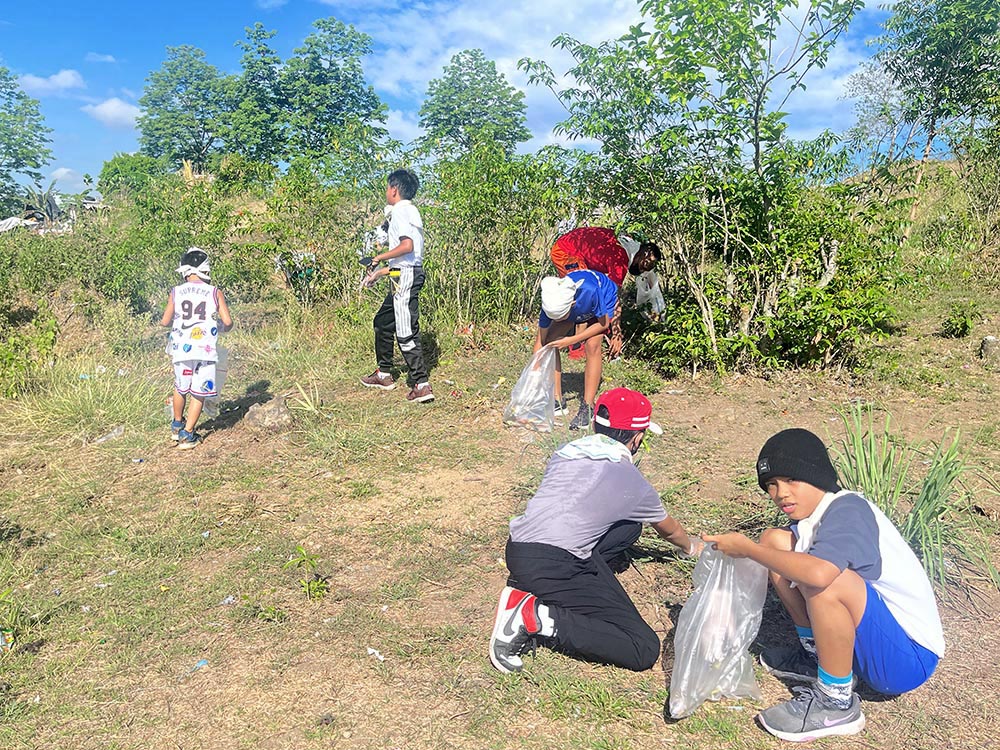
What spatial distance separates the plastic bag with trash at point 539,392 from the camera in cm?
472

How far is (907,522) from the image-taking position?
291 cm

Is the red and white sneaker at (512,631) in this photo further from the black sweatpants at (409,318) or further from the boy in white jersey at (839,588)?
the black sweatpants at (409,318)

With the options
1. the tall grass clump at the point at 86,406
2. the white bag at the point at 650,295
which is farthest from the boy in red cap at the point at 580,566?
the tall grass clump at the point at 86,406

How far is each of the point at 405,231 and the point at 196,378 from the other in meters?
1.86

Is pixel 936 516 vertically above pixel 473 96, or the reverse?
pixel 473 96

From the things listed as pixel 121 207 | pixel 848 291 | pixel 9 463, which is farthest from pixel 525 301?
pixel 121 207

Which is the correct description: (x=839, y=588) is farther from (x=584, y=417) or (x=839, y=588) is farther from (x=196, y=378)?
(x=196, y=378)

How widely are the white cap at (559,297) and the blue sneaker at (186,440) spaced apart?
2.57 meters

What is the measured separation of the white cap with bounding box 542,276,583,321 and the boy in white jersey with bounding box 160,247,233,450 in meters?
2.08

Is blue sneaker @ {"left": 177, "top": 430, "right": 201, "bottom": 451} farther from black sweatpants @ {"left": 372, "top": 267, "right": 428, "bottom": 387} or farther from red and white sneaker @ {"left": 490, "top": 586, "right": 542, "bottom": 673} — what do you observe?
red and white sneaker @ {"left": 490, "top": 586, "right": 542, "bottom": 673}

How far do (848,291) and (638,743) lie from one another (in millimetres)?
4153

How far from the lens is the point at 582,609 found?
271 centimetres

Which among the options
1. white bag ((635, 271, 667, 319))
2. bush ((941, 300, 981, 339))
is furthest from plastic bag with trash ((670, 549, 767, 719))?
bush ((941, 300, 981, 339))

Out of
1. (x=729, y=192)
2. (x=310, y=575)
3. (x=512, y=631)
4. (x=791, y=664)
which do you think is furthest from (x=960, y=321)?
(x=310, y=575)
